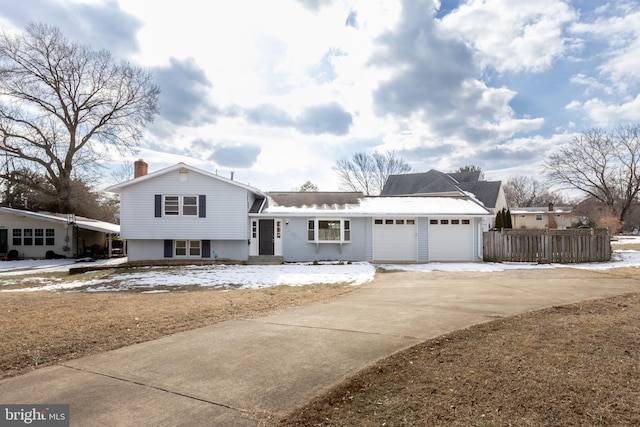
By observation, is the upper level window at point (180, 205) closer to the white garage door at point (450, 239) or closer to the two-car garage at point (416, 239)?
the two-car garage at point (416, 239)

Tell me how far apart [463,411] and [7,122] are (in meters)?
36.6

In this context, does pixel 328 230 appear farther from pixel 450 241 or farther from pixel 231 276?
pixel 231 276

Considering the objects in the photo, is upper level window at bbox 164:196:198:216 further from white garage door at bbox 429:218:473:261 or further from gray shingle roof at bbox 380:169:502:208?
gray shingle roof at bbox 380:169:502:208

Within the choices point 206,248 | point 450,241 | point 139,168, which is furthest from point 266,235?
point 450,241

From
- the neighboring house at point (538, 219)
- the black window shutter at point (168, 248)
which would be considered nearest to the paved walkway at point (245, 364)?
the black window shutter at point (168, 248)

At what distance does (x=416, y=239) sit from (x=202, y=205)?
10661mm

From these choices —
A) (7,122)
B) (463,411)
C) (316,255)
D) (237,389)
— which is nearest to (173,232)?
(316,255)

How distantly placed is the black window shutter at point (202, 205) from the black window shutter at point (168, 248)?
2.22m

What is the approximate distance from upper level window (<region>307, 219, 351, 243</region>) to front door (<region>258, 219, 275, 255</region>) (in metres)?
1.96

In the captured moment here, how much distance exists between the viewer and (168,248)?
18.8 metres

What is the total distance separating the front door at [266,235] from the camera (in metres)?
19.0

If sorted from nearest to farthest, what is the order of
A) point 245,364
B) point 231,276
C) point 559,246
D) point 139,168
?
point 245,364, point 231,276, point 559,246, point 139,168

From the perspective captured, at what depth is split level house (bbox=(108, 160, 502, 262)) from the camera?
1833 cm

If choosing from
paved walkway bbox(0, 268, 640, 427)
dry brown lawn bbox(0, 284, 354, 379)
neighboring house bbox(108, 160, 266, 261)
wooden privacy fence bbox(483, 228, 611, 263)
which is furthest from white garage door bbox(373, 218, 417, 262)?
paved walkway bbox(0, 268, 640, 427)
